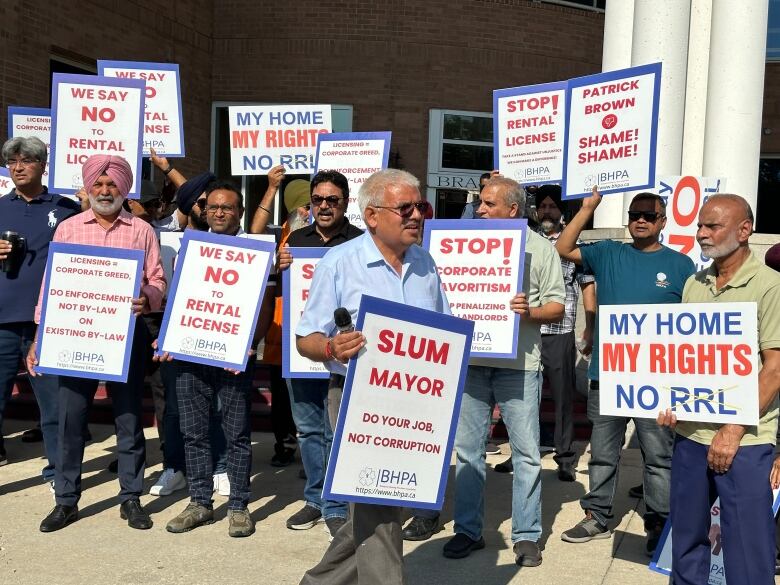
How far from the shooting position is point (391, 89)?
56.5ft

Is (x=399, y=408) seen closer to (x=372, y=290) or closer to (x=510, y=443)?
(x=372, y=290)

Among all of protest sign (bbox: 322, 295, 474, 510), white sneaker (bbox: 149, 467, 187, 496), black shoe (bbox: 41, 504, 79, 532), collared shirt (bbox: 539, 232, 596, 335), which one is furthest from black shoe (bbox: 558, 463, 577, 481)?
protest sign (bbox: 322, 295, 474, 510)

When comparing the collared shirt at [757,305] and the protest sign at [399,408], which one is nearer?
the protest sign at [399,408]

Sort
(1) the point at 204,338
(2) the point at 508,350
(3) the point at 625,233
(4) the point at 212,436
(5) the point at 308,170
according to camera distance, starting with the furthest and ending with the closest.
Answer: (3) the point at 625,233, (5) the point at 308,170, (4) the point at 212,436, (1) the point at 204,338, (2) the point at 508,350

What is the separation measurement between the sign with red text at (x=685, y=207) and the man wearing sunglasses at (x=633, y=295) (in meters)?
2.11

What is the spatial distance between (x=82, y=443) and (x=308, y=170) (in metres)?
3.21

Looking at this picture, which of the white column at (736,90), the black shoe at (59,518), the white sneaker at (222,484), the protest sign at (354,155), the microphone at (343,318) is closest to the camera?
the microphone at (343,318)

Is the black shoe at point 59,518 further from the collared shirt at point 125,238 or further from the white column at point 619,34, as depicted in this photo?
the white column at point 619,34

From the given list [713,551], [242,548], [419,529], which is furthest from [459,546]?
[713,551]

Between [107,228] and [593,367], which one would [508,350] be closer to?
[593,367]

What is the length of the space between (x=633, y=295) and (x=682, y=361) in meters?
1.37

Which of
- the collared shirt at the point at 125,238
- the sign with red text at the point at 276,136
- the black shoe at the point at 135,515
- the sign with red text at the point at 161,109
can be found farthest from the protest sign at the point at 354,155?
the black shoe at the point at 135,515

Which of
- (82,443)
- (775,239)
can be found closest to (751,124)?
(775,239)

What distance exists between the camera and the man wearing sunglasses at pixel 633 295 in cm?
601
